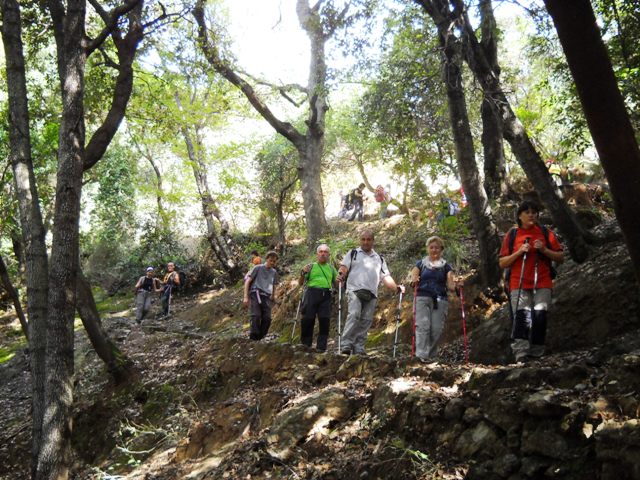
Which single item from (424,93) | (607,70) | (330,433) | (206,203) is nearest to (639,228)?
(607,70)

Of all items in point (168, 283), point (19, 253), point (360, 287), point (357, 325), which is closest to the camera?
point (360, 287)

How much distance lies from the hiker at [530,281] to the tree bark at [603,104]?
2305 mm

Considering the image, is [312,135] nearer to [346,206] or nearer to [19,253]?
[346,206]

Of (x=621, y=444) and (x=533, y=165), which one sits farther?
(x=533, y=165)

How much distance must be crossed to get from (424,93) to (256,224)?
13.7 meters

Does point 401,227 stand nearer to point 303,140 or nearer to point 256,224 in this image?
point 303,140

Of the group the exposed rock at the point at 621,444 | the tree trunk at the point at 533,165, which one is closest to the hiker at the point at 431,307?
the tree trunk at the point at 533,165

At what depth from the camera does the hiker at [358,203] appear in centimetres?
2444

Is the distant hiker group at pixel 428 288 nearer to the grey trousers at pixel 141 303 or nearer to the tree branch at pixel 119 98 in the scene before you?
the tree branch at pixel 119 98

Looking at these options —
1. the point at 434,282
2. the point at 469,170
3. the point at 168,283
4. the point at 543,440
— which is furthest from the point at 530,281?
the point at 168,283

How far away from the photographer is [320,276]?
8.29 metres

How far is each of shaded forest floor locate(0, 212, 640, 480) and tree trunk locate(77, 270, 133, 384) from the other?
34cm

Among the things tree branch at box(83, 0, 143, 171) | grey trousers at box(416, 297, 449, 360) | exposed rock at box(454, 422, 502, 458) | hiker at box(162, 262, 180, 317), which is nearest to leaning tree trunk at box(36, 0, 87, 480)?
tree branch at box(83, 0, 143, 171)

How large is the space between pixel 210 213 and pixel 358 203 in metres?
7.52
